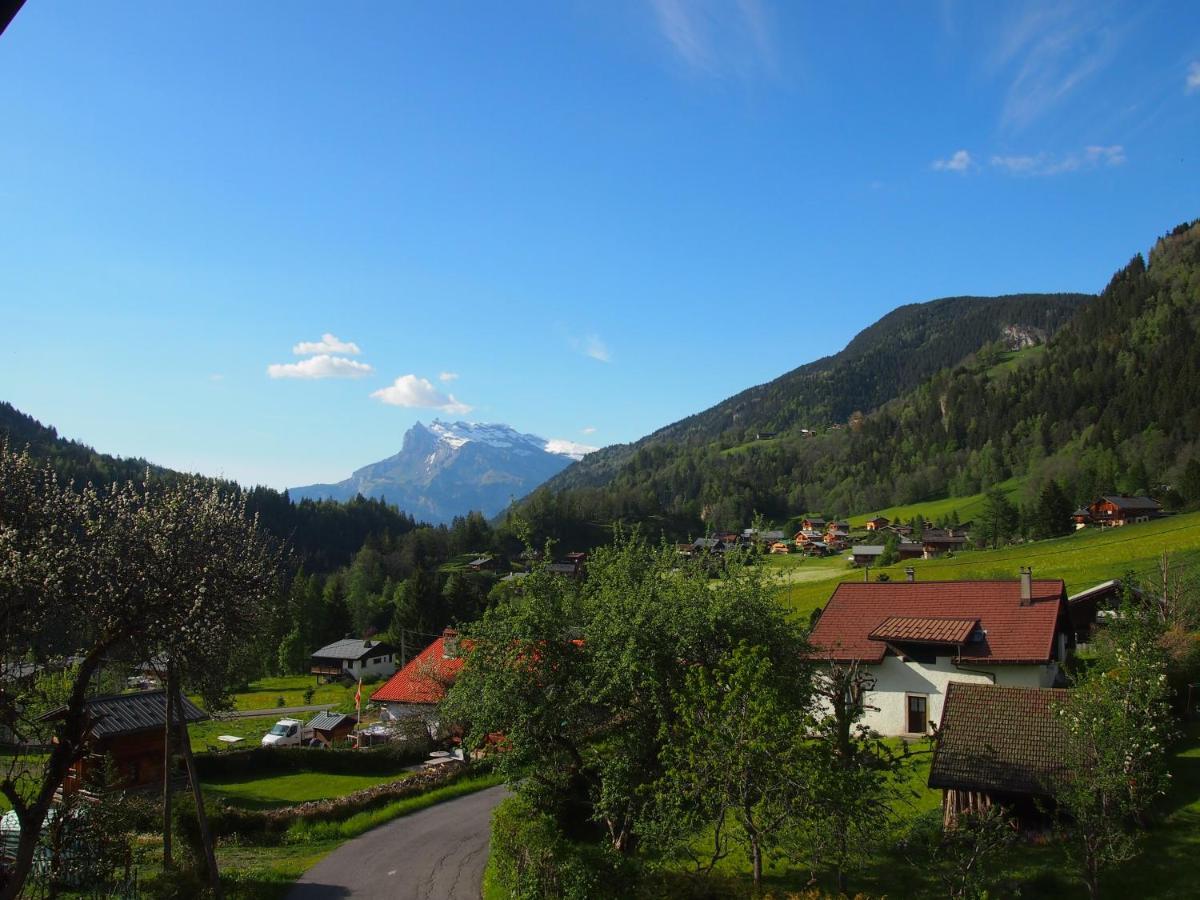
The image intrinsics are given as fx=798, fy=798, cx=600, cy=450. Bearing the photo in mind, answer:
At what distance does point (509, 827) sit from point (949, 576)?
238 ft

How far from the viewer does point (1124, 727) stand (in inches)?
723

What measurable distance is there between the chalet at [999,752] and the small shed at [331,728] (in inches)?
1731

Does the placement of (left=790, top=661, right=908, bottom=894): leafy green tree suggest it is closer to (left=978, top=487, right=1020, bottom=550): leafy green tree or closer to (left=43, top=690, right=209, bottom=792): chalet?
(left=43, top=690, right=209, bottom=792): chalet

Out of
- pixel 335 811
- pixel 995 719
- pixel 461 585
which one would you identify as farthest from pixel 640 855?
pixel 461 585

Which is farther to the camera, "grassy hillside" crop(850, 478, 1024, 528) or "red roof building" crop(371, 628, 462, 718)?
"grassy hillside" crop(850, 478, 1024, 528)

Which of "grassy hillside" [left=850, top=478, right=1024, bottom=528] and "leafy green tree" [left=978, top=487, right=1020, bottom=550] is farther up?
"grassy hillside" [left=850, top=478, right=1024, bottom=528]

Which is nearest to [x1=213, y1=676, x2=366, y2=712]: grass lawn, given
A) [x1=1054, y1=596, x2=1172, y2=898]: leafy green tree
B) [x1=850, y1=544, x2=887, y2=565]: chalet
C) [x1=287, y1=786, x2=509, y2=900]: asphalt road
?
[x1=287, y1=786, x2=509, y2=900]: asphalt road

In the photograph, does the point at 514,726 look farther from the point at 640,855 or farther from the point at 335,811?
the point at 335,811

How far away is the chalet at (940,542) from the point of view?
129m

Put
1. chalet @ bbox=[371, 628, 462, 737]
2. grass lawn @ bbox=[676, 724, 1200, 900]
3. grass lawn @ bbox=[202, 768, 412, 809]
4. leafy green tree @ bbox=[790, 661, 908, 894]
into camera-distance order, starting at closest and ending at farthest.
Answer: leafy green tree @ bbox=[790, 661, 908, 894] < grass lawn @ bbox=[676, 724, 1200, 900] < grass lawn @ bbox=[202, 768, 412, 809] < chalet @ bbox=[371, 628, 462, 737]

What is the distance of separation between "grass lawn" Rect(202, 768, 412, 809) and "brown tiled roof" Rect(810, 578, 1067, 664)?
23.2m

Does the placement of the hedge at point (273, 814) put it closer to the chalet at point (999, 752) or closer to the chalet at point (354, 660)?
the chalet at point (999, 752)

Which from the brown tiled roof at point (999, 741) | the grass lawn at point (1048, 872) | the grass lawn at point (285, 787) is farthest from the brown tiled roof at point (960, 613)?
the grass lawn at point (285, 787)

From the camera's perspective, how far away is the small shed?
55938 millimetres
